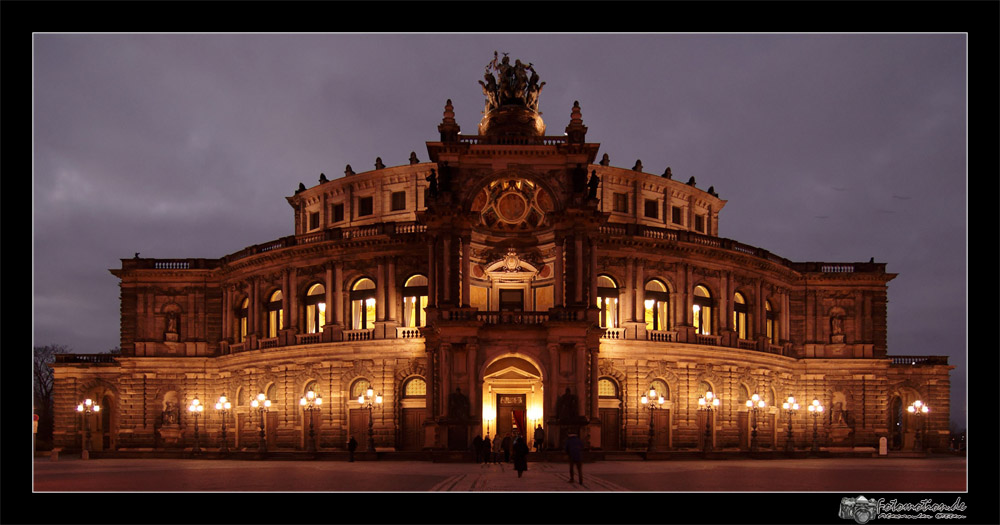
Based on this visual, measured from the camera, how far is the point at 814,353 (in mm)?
72375

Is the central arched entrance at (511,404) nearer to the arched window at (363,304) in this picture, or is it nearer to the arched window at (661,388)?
the arched window at (661,388)

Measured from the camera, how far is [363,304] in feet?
213

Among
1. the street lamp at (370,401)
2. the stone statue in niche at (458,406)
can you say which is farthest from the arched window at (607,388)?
the street lamp at (370,401)

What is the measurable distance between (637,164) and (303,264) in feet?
77.7

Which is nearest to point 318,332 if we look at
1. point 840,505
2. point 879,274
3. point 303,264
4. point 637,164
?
point 303,264

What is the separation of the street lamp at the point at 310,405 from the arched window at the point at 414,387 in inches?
201

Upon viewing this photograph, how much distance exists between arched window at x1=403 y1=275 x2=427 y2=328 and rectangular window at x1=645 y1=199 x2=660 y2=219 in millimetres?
17985

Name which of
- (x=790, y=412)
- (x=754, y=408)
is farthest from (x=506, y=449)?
(x=790, y=412)

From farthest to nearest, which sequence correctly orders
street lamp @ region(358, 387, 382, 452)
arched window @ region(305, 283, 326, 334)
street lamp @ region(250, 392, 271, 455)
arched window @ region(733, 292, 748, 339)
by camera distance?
Result: 1. arched window @ region(733, 292, 748, 339)
2. arched window @ region(305, 283, 326, 334)
3. street lamp @ region(358, 387, 382, 452)
4. street lamp @ region(250, 392, 271, 455)

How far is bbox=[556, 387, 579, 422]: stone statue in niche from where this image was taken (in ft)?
175


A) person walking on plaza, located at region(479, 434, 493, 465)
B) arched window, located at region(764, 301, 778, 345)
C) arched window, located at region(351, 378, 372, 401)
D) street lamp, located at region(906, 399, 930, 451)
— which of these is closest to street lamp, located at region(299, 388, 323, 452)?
arched window, located at region(351, 378, 372, 401)

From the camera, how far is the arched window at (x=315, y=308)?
6638 centimetres

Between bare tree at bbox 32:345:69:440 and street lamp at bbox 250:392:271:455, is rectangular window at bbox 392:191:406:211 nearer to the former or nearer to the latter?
street lamp at bbox 250:392:271:455
